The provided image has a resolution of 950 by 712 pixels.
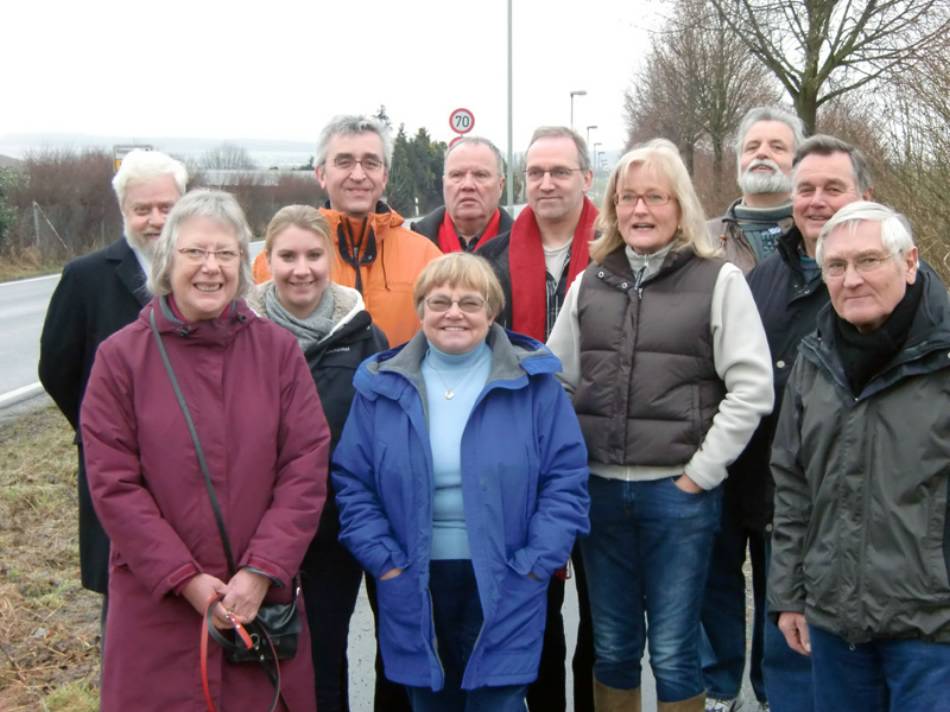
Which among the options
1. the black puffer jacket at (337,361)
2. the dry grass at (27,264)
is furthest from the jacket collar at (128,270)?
the dry grass at (27,264)

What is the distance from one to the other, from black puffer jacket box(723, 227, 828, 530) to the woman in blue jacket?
0.78m

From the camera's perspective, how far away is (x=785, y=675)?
3424mm

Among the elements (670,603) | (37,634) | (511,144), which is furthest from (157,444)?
(511,144)

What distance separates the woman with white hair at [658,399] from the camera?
3.30m

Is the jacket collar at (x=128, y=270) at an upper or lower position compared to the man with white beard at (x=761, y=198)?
lower

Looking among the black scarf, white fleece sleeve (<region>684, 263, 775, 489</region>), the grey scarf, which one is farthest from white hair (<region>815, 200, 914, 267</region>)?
the grey scarf

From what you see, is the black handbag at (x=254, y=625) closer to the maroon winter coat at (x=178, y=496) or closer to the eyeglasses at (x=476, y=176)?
the maroon winter coat at (x=178, y=496)

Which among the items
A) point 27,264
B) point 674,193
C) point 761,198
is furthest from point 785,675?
point 27,264

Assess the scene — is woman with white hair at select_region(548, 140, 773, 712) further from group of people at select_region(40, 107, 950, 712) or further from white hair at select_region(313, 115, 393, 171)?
white hair at select_region(313, 115, 393, 171)

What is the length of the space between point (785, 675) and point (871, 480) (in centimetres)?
110

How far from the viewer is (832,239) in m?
2.81

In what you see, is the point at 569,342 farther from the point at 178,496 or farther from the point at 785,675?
the point at 178,496

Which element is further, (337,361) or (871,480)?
(337,361)

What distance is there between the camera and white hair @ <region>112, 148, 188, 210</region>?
141 inches
